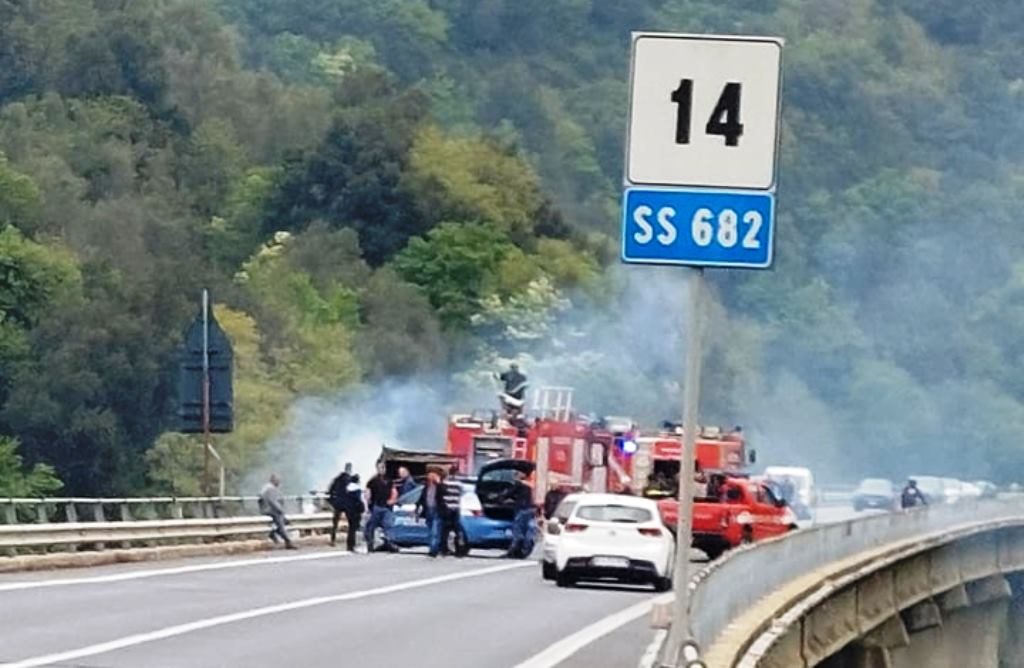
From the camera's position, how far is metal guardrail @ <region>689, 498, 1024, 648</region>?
21953 millimetres

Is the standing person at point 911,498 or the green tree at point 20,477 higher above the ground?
the standing person at point 911,498

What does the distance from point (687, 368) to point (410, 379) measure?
8617cm

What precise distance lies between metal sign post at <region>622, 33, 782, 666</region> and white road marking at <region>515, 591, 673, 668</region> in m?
6.97

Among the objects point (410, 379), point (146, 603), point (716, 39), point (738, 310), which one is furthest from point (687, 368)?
point (738, 310)

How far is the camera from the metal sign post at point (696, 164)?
51.4ft

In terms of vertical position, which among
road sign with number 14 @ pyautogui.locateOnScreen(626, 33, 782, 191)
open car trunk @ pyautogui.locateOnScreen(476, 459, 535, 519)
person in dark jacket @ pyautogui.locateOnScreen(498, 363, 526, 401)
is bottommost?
open car trunk @ pyautogui.locateOnScreen(476, 459, 535, 519)

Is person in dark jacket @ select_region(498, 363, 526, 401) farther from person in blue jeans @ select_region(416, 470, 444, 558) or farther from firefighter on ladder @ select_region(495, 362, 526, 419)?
person in blue jeans @ select_region(416, 470, 444, 558)

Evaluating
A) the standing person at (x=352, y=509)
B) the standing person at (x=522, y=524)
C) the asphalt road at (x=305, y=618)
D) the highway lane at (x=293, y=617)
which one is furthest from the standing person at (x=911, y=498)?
the highway lane at (x=293, y=617)

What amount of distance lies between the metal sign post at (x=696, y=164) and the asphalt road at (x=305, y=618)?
26.8ft

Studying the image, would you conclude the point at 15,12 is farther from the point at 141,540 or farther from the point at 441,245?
the point at 141,540

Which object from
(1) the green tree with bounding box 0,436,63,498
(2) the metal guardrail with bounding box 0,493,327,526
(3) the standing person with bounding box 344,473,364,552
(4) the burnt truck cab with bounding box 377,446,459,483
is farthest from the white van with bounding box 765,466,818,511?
(3) the standing person with bounding box 344,473,364,552

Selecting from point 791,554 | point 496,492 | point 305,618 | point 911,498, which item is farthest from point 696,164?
point 911,498

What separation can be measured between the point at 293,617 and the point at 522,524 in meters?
20.6

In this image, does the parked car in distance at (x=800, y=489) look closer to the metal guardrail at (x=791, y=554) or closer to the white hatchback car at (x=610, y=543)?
the metal guardrail at (x=791, y=554)
